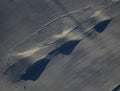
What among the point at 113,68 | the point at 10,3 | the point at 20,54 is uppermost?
the point at 10,3

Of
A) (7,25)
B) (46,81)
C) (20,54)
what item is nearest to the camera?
(46,81)

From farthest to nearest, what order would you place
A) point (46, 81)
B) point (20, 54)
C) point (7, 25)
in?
point (7, 25), point (20, 54), point (46, 81)

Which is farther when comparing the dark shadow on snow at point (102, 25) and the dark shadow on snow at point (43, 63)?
the dark shadow on snow at point (102, 25)

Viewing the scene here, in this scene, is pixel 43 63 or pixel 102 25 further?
pixel 102 25

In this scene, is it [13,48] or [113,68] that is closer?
[113,68]

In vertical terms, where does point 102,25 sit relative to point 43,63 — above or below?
below

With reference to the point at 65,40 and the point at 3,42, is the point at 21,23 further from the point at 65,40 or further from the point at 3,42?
the point at 65,40

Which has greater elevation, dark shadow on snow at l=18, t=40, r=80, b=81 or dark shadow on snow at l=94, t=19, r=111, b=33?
dark shadow on snow at l=18, t=40, r=80, b=81

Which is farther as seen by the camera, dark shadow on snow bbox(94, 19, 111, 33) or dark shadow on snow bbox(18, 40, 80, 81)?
dark shadow on snow bbox(94, 19, 111, 33)

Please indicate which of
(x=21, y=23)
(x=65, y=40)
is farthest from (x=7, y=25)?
(x=65, y=40)

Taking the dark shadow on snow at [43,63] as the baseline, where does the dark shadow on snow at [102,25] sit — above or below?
below

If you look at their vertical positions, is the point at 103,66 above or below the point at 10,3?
below
